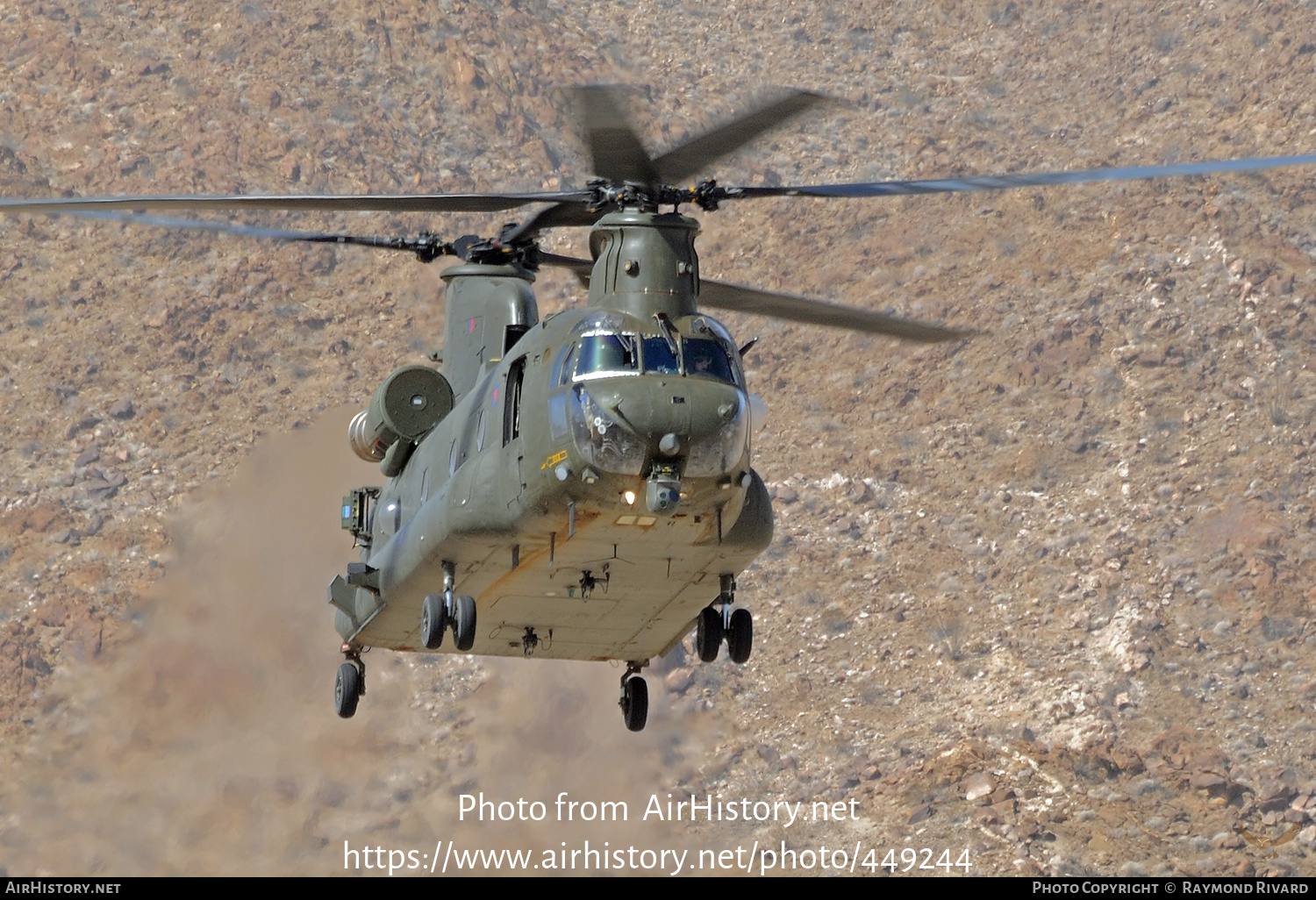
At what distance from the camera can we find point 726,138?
18391 mm

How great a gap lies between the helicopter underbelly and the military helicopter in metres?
0.03

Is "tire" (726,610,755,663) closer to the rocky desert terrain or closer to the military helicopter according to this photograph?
the military helicopter

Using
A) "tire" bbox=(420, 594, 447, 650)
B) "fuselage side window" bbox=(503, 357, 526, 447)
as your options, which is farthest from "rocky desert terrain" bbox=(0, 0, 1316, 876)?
"fuselage side window" bbox=(503, 357, 526, 447)

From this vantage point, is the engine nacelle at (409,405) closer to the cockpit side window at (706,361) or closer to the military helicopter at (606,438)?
the military helicopter at (606,438)

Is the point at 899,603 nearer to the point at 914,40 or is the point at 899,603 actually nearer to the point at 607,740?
the point at 607,740

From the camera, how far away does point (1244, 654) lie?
4872cm

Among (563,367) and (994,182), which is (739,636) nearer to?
(563,367)

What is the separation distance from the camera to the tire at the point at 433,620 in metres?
20.7

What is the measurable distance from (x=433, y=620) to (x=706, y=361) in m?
3.99

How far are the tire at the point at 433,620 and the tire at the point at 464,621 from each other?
0.13 m

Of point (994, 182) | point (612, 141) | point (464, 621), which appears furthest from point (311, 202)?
point (994, 182)

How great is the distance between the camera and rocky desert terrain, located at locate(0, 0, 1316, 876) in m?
45.4
